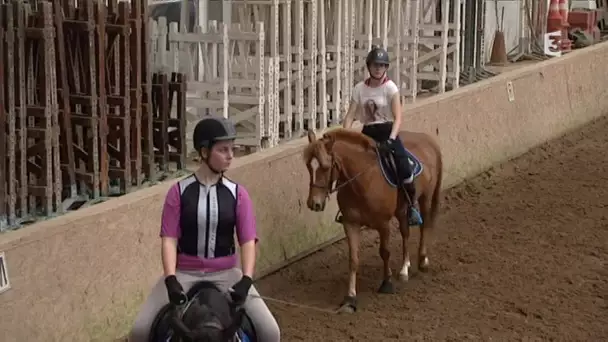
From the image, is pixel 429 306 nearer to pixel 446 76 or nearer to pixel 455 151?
pixel 455 151

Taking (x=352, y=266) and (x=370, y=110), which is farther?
(x=370, y=110)

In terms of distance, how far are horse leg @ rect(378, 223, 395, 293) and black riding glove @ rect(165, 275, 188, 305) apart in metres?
4.21

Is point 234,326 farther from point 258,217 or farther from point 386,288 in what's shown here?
point 258,217

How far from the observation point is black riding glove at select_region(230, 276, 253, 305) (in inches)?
234

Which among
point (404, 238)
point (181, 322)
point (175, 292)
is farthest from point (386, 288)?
point (181, 322)

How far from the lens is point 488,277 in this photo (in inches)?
421

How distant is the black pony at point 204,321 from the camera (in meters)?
5.68

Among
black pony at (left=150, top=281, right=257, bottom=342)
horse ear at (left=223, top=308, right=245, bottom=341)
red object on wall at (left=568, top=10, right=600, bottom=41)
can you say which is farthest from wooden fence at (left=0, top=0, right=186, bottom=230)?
red object on wall at (left=568, top=10, right=600, bottom=41)

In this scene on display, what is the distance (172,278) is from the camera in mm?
5949

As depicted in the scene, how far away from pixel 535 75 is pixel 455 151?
2827 millimetres

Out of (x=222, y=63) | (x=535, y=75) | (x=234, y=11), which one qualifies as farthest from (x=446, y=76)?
(x=222, y=63)

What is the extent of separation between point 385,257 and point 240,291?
168 inches

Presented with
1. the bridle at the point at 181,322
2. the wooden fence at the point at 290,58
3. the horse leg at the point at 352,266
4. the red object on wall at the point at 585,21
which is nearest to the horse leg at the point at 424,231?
the horse leg at the point at 352,266

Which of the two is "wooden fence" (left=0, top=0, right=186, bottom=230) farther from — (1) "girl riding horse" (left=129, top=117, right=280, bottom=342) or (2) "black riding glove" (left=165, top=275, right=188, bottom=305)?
(2) "black riding glove" (left=165, top=275, right=188, bottom=305)
